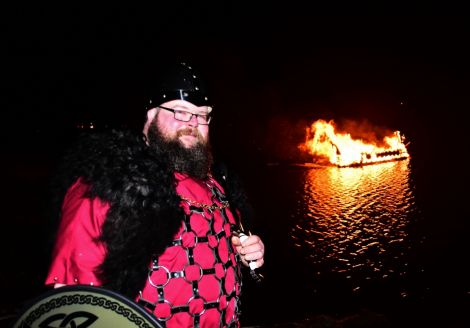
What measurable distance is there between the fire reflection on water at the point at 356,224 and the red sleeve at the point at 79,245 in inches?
390

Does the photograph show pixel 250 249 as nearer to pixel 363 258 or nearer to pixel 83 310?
pixel 83 310

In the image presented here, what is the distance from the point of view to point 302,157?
34.6 meters

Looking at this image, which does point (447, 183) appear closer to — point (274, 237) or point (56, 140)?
point (274, 237)

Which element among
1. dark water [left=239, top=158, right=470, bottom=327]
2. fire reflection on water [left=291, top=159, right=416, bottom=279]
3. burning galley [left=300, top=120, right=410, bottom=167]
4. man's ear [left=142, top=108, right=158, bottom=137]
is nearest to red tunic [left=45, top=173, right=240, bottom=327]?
man's ear [left=142, top=108, right=158, bottom=137]

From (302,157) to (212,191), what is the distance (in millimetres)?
33129

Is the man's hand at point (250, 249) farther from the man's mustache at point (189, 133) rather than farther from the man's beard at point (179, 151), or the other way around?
the man's mustache at point (189, 133)

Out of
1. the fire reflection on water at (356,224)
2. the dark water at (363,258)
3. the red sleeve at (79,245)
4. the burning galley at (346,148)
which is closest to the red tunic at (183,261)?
the red sleeve at (79,245)

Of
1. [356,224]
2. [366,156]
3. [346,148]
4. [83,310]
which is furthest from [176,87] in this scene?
[346,148]

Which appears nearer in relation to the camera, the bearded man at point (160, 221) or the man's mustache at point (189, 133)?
the bearded man at point (160, 221)

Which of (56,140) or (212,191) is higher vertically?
(56,140)

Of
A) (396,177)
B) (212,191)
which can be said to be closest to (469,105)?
(396,177)

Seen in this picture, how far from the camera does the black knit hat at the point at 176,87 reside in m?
2.19

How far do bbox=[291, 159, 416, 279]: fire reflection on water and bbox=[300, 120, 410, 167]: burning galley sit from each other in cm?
689

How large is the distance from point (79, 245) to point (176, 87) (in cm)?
118
